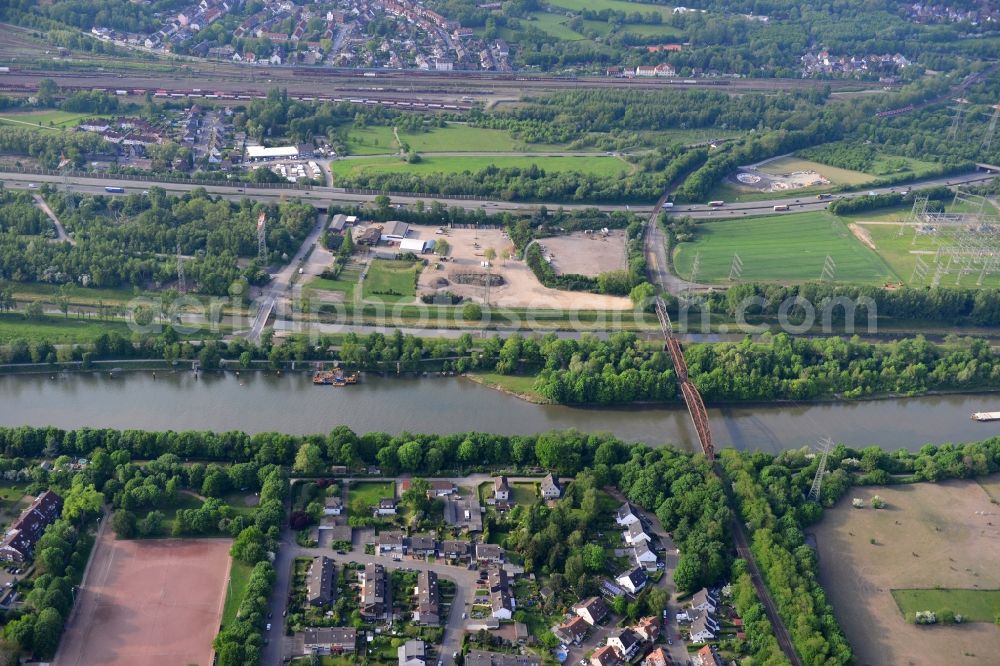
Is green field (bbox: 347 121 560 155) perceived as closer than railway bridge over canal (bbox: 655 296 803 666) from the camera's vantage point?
No

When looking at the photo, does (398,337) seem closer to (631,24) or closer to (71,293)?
(71,293)

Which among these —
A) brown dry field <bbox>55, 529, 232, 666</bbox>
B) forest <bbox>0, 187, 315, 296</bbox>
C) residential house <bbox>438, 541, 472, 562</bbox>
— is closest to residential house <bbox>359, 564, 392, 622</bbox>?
residential house <bbox>438, 541, 472, 562</bbox>

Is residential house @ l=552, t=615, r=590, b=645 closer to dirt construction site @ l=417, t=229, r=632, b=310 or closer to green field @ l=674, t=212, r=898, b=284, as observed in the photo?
dirt construction site @ l=417, t=229, r=632, b=310

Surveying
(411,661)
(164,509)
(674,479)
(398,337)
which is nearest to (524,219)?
(398,337)

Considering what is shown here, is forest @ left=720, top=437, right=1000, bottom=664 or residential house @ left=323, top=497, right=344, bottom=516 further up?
residential house @ left=323, top=497, right=344, bottom=516

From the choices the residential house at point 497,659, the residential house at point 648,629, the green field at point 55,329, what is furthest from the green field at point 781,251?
the green field at point 55,329
